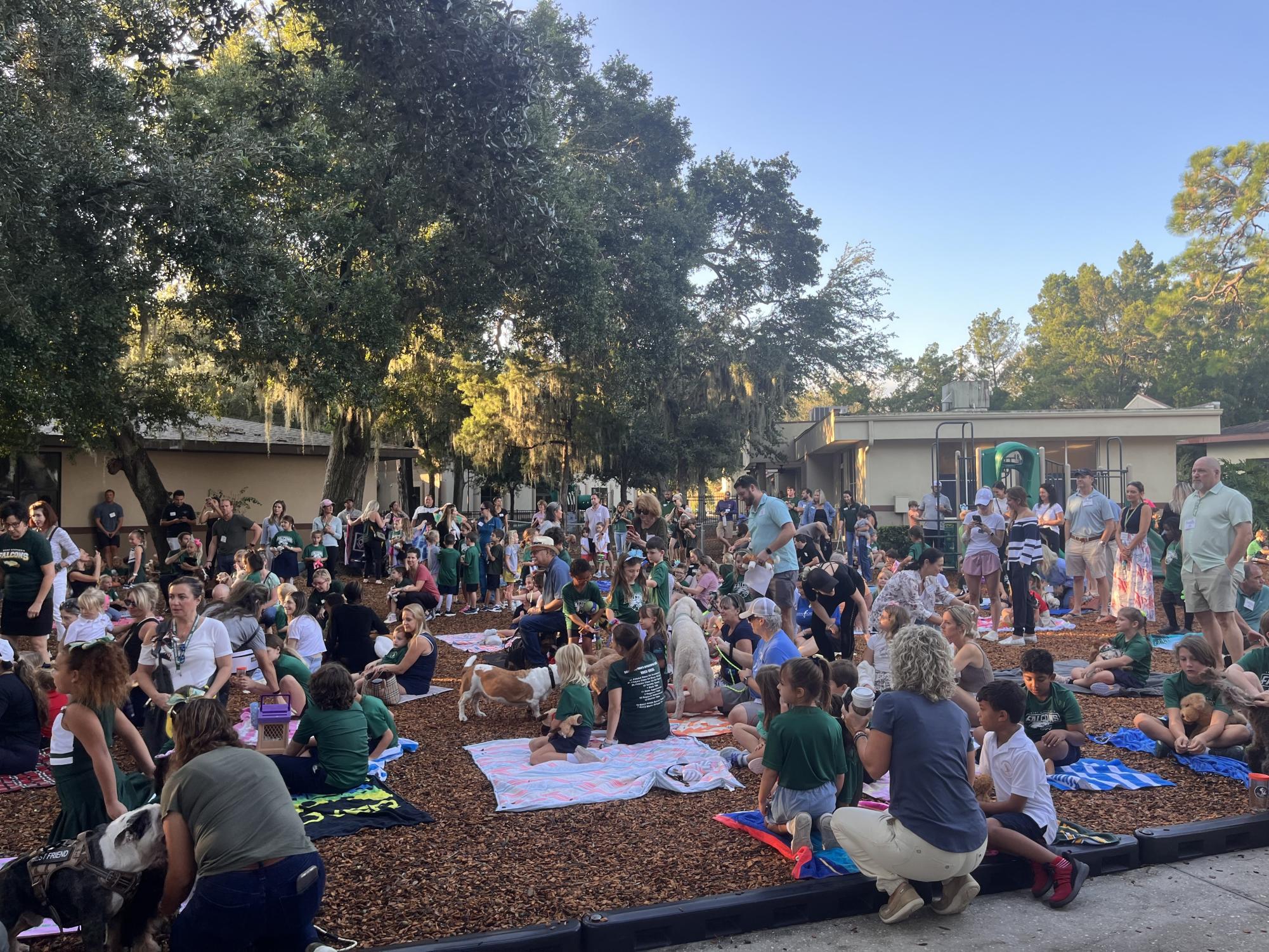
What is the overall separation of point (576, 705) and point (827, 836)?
2413mm

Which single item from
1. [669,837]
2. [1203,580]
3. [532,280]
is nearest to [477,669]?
[669,837]

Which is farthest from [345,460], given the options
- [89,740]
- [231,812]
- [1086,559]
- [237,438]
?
[231,812]

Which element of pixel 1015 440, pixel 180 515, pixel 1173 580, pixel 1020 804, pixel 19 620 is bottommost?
pixel 1020 804

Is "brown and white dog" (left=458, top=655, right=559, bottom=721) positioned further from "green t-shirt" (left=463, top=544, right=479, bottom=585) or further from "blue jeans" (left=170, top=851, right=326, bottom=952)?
"green t-shirt" (left=463, top=544, right=479, bottom=585)

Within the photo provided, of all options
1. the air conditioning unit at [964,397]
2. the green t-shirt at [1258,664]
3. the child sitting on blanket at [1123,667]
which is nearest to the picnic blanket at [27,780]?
the green t-shirt at [1258,664]

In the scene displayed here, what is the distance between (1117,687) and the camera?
8.00m

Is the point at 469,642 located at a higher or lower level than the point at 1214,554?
lower

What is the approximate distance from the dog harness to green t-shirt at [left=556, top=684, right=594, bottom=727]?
11.1 feet

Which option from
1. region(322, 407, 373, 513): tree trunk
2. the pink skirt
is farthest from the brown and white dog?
region(322, 407, 373, 513): tree trunk

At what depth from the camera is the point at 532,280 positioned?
48.2ft

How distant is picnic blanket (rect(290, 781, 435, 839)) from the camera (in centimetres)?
495

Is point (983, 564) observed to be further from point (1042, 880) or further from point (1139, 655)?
point (1042, 880)

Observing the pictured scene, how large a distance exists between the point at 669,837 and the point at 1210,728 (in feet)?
11.8

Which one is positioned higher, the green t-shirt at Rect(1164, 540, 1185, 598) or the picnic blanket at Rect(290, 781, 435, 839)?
the green t-shirt at Rect(1164, 540, 1185, 598)
